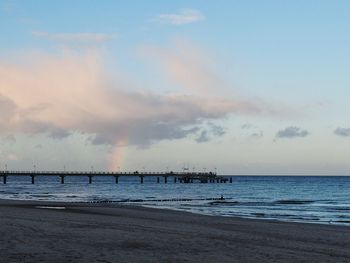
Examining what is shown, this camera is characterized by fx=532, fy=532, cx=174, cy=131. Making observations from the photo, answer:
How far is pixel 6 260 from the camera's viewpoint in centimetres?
1467

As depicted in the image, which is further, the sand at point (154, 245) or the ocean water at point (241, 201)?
the ocean water at point (241, 201)

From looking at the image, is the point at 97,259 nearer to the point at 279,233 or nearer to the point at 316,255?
the point at 316,255

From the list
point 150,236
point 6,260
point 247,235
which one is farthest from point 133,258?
point 247,235

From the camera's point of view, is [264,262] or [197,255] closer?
[264,262]

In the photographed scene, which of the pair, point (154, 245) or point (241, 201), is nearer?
point (154, 245)

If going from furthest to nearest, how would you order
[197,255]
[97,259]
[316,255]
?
[316,255]
[197,255]
[97,259]

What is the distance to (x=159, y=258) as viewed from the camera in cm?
1650

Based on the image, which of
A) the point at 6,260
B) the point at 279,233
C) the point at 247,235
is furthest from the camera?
the point at 279,233

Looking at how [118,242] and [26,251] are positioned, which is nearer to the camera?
[26,251]

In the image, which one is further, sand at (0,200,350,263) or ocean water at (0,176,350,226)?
ocean water at (0,176,350,226)

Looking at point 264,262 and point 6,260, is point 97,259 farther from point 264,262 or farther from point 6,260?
point 264,262

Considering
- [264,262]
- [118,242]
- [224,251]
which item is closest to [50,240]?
[118,242]

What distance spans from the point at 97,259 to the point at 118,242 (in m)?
4.47

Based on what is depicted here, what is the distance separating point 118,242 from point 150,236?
2770mm
